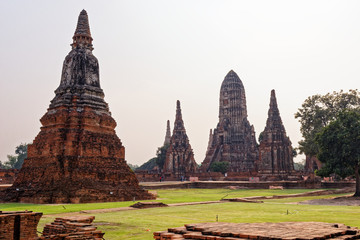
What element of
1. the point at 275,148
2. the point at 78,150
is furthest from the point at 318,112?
the point at 78,150

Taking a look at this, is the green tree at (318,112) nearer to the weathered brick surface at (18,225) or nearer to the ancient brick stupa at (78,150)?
the ancient brick stupa at (78,150)

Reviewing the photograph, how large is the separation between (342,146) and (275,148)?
80.0ft

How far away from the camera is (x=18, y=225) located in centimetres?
824

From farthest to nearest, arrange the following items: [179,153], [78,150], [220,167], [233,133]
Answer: [233,133] < [220,167] < [179,153] < [78,150]

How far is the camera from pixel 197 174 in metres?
54.5

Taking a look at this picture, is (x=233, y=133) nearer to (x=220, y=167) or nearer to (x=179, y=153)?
(x=220, y=167)

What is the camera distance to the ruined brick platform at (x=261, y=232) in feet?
18.3

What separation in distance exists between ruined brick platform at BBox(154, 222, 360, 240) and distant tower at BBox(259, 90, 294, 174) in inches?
1672

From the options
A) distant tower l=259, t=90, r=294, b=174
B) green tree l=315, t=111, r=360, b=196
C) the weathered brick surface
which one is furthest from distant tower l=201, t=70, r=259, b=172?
the weathered brick surface

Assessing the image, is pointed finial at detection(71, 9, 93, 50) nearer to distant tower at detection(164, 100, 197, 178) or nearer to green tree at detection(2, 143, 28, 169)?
distant tower at detection(164, 100, 197, 178)

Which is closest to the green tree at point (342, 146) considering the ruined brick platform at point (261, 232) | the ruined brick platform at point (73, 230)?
the ruined brick platform at point (261, 232)

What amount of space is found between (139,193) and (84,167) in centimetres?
372

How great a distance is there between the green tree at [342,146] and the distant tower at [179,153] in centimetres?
3576

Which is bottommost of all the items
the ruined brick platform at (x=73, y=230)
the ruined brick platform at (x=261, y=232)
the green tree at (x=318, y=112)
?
the ruined brick platform at (x=73, y=230)
